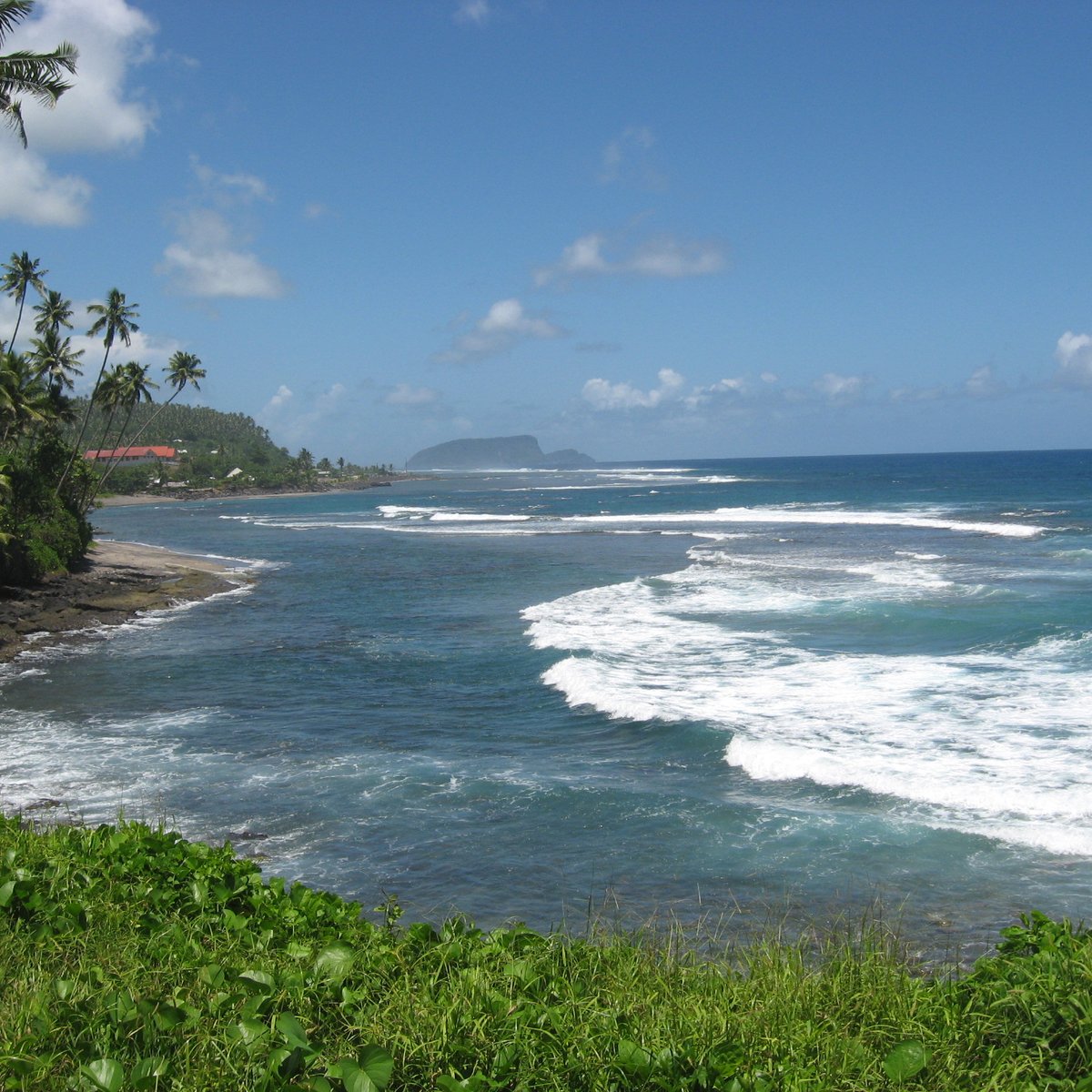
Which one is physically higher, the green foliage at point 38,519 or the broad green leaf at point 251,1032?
the green foliage at point 38,519

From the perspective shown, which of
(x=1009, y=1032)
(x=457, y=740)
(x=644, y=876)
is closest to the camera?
(x=1009, y=1032)

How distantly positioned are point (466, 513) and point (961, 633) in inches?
2472

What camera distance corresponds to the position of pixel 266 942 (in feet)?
19.8

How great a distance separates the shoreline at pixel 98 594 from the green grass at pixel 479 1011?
21931 mm

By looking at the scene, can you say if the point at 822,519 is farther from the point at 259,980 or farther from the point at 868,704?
the point at 259,980

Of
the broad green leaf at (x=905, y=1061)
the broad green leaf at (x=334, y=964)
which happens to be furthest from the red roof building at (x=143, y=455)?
the broad green leaf at (x=905, y=1061)

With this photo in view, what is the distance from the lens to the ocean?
10.9 m

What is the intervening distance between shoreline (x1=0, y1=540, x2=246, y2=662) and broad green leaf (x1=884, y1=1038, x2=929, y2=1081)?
2497cm

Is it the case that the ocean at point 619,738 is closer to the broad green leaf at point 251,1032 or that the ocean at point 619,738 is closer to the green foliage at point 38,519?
the broad green leaf at point 251,1032

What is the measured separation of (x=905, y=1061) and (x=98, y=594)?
33735 mm

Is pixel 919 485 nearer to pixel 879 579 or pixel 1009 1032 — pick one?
pixel 879 579

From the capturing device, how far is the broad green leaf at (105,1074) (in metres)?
4.12

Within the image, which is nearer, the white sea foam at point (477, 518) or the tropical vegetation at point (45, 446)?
the tropical vegetation at point (45, 446)

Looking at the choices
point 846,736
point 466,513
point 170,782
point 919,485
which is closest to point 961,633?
point 846,736
